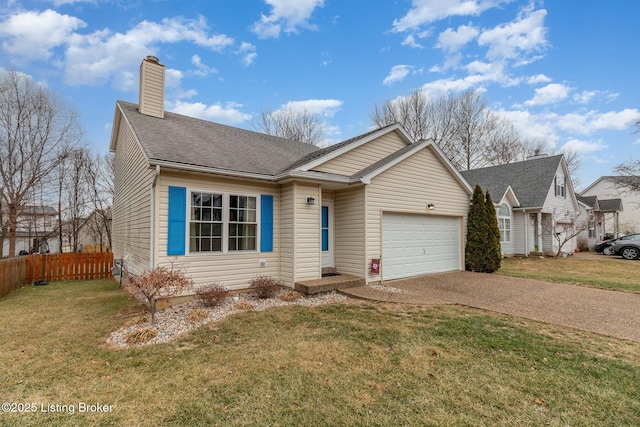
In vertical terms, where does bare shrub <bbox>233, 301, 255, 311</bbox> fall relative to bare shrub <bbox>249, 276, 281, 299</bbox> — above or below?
below

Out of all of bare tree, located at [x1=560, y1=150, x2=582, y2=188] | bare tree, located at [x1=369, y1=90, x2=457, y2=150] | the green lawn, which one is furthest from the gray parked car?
the green lawn

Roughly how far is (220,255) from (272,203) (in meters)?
2.00

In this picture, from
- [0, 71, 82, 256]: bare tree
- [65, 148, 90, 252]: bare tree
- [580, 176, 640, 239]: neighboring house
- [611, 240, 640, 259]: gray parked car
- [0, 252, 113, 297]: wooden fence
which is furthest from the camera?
[580, 176, 640, 239]: neighboring house

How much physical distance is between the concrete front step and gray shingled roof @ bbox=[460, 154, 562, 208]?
41.7ft

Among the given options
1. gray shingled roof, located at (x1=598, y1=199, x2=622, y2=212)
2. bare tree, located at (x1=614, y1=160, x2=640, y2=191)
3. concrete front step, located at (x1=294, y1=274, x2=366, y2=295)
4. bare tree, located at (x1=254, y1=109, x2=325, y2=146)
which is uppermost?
bare tree, located at (x1=254, y1=109, x2=325, y2=146)

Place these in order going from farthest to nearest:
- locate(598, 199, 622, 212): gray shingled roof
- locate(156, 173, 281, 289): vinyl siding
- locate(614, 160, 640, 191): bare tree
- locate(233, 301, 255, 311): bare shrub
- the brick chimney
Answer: locate(598, 199, 622, 212): gray shingled roof → locate(614, 160, 640, 191): bare tree → the brick chimney → locate(156, 173, 281, 289): vinyl siding → locate(233, 301, 255, 311): bare shrub

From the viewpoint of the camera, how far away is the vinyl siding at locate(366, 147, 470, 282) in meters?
8.84

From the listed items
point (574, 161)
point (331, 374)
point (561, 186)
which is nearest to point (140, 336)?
point (331, 374)

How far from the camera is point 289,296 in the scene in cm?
729

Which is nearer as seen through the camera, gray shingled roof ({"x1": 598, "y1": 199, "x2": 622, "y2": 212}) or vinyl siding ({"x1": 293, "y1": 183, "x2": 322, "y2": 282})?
vinyl siding ({"x1": 293, "y1": 183, "x2": 322, "y2": 282})

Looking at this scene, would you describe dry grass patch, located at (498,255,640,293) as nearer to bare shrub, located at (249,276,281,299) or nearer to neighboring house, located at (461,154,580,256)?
neighboring house, located at (461,154,580,256)

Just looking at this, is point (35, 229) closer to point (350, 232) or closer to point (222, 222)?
point (222, 222)

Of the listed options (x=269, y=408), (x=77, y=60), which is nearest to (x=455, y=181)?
(x=269, y=408)

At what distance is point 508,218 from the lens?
1767 cm
